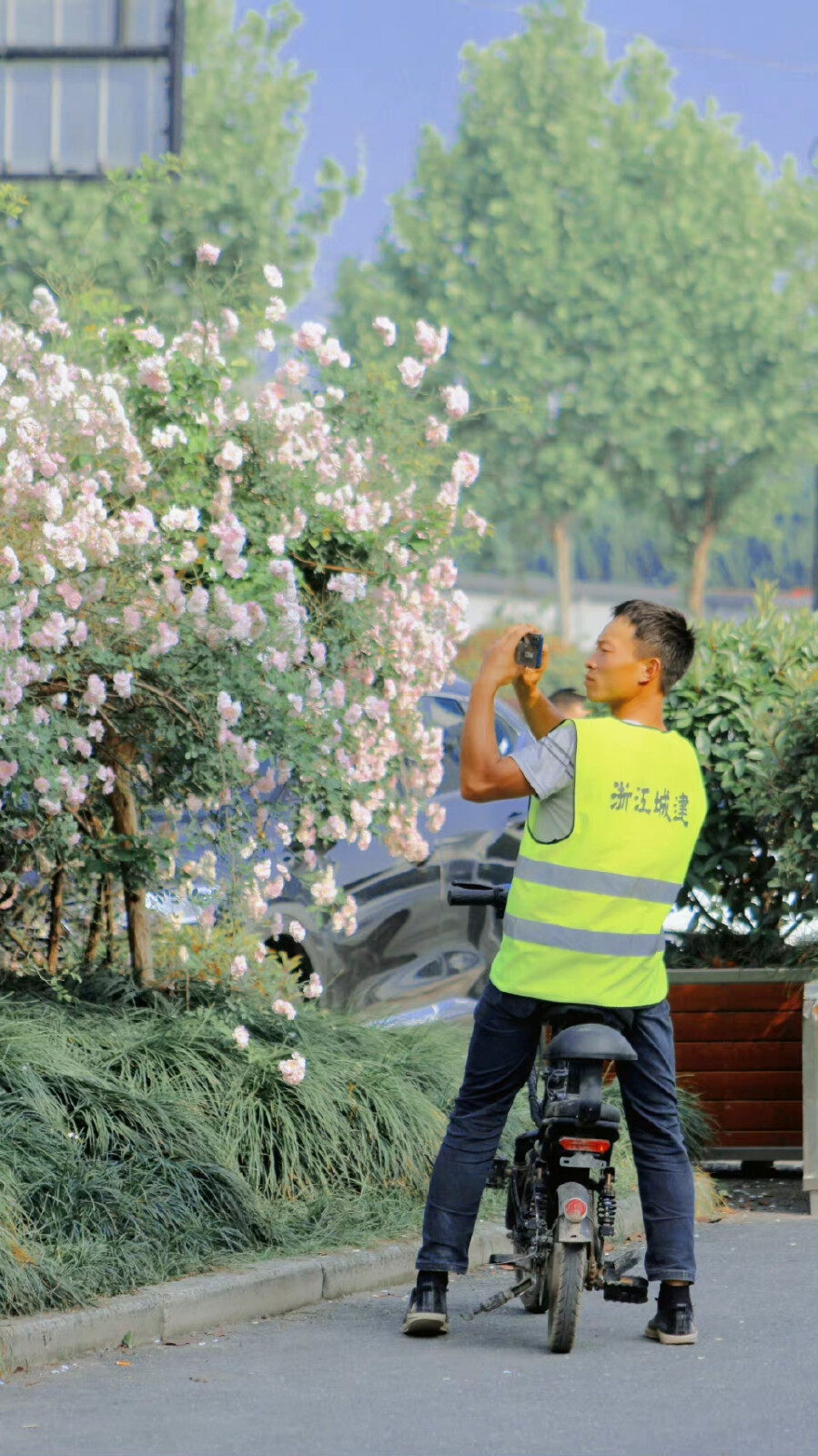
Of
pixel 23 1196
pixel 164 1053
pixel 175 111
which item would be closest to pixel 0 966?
pixel 164 1053

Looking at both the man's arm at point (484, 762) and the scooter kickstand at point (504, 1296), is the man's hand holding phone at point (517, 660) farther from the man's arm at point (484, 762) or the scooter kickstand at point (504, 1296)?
the scooter kickstand at point (504, 1296)

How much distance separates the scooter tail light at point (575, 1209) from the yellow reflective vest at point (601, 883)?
0.47m

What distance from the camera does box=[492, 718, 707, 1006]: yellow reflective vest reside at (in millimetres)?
5422

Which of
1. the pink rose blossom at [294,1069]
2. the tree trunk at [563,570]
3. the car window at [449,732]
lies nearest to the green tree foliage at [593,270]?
the tree trunk at [563,570]

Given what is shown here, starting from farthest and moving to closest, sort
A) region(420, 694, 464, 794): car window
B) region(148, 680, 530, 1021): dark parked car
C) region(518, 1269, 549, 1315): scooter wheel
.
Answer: region(420, 694, 464, 794): car window, region(148, 680, 530, 1021): dark parked car, region(518, 1269, 549, 1315): scooter wheel

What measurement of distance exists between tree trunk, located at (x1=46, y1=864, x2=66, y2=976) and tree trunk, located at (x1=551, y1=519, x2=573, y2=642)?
37.1 meters

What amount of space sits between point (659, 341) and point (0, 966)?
35.6m

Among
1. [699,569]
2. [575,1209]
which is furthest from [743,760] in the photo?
[699,569]

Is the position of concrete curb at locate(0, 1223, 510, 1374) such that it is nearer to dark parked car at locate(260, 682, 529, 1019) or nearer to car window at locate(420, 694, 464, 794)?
dark parked car at locate(260, 682, 529, 1019)

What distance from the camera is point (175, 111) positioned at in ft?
40.2

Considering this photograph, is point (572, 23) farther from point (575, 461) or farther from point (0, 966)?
point (0, 966)

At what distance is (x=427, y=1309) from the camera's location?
18.6 ft

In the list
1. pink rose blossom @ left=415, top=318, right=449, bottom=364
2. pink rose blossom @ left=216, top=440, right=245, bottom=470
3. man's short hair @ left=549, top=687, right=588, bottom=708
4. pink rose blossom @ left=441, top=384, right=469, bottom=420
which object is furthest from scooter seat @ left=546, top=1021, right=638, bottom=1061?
man's short hair @ left=549, top=687, right=588, bottom=708

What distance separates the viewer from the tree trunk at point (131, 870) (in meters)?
7.29
